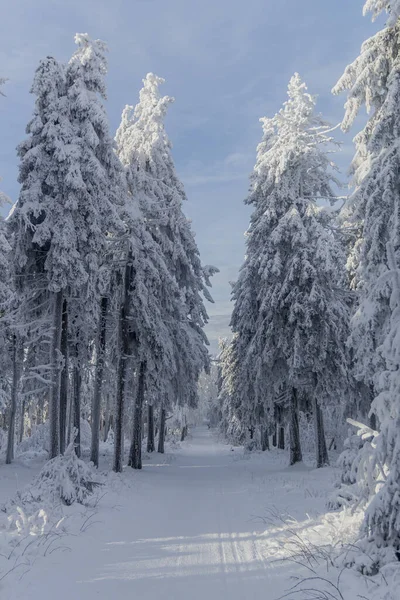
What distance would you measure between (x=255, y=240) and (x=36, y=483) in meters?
14.0

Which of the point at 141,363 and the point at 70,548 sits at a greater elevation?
the point at 141,363

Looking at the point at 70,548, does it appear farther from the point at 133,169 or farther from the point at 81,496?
the point at 133,169

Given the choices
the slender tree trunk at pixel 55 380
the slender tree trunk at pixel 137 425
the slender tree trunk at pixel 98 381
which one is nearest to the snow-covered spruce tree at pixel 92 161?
the slender tree trunk at pixel 55 380

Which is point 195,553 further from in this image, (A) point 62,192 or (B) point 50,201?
(A) point 62,192

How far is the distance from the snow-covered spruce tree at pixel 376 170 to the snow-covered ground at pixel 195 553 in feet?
13.5

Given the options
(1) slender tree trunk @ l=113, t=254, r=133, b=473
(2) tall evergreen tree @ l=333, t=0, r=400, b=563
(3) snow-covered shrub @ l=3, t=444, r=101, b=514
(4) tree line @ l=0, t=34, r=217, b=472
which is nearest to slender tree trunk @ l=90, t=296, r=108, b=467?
(4) tree line @ l=0, t=34, r=217, b=472

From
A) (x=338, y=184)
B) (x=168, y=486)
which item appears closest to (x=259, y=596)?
(x=168, y=486)

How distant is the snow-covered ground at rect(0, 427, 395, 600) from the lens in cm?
539

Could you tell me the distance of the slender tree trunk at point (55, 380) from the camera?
14.4 m

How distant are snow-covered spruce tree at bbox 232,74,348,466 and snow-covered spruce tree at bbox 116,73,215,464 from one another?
3.20 m

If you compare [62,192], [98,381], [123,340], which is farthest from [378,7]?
[98,381]

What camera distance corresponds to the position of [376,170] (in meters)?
10.8

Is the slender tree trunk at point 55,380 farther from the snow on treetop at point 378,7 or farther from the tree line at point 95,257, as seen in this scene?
the snow on treetop at point 378,7

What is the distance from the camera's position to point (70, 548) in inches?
273
